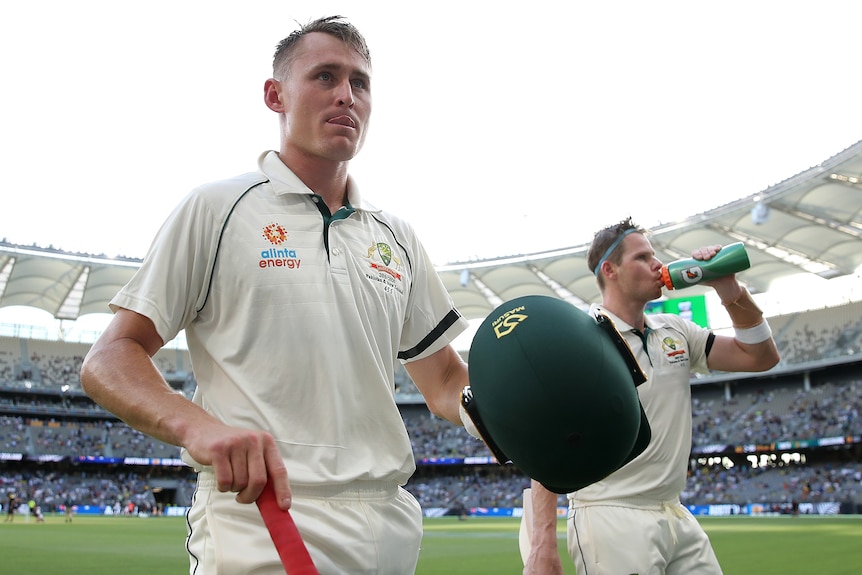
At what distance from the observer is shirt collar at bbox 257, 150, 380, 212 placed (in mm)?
2803

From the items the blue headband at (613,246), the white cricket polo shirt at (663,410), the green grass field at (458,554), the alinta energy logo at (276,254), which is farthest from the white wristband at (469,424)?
the green grass field at (458,554)

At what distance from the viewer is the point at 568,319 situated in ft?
7.29

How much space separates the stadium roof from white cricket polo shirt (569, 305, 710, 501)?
29258mm

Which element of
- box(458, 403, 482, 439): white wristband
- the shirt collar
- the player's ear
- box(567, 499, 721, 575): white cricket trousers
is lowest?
box(567, 499, 721, 575): white cricket trousers

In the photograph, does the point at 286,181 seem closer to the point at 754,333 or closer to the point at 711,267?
the point at 711,267

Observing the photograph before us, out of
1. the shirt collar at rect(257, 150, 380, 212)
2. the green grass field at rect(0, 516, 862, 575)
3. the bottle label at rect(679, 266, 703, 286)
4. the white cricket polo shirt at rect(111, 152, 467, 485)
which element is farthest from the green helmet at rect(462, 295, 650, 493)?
the green grass field at rect(0, 516, 862, 575)

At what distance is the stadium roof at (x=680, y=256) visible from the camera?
123 feet

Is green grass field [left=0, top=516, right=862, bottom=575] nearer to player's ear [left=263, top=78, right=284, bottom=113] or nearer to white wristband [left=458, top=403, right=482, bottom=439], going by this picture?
white wristband [left=458, top=403, right=482, bottom=439]

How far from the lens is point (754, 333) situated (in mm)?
4855

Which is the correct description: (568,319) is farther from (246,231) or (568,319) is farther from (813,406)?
(813,406)

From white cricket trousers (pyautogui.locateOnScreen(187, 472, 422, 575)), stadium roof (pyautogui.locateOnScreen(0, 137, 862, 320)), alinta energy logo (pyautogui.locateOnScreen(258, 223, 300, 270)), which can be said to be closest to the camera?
white cricket trousers (pyautogui.locateOnScreen(187, 472, 422, 575))

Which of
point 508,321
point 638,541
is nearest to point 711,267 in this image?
point 638,541

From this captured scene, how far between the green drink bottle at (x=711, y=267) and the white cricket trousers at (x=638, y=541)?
1295 millimetres

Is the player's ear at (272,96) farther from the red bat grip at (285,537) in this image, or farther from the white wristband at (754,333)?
the white wristband at (754,333)
